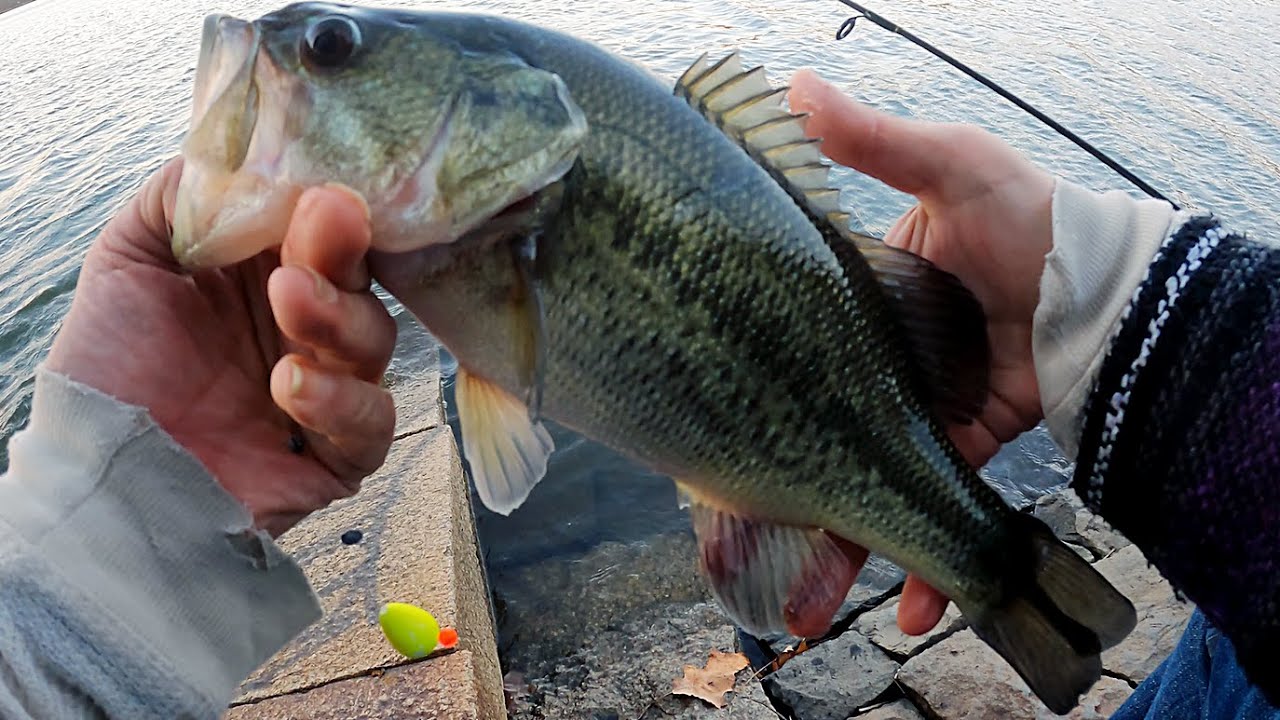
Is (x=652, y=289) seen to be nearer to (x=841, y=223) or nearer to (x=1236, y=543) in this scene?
(x=841, y=223)

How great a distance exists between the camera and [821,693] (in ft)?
13.4

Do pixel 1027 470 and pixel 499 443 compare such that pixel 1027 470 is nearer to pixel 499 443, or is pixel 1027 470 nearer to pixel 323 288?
pixel 499 443

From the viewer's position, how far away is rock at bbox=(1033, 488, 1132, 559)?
5031 millimetres

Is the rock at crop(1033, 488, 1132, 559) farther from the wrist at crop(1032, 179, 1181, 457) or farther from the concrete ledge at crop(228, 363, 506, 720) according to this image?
the concrete ledge at crop(228, 363, 506, 720)

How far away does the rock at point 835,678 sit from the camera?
4008 mm

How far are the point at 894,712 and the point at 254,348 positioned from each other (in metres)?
3.22

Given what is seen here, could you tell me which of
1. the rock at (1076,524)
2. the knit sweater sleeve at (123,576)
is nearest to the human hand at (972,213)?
the knit sweater sleeve at (123,576)

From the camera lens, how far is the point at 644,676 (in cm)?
408

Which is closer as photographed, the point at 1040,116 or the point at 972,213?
the point at 972,213

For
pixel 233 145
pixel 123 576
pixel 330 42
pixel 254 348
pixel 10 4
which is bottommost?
pixel 10 4

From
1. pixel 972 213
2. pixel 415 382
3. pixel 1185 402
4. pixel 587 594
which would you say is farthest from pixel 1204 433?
pixel 415 382

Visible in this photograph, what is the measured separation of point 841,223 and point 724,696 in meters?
2.51

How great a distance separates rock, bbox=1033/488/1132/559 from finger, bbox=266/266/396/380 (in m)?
4.63

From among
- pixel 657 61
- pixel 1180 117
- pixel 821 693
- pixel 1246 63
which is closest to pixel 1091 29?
pixel 1246 63
